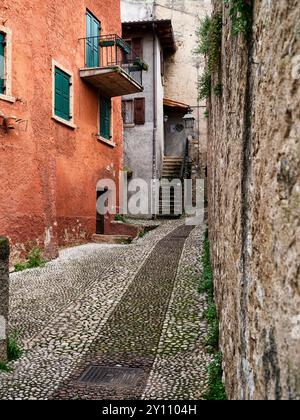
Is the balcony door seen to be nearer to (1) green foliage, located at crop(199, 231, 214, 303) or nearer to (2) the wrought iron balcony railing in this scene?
(2) the wrought iron balcony railing

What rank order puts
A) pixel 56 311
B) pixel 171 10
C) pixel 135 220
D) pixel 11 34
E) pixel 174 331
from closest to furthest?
pixel 174 331, pixel 56 311, pixel 11 34, pixel 135 220, pixel 171 10

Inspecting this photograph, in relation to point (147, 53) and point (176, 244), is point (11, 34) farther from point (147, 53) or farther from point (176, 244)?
point (147, 53)

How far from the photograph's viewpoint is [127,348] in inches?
220

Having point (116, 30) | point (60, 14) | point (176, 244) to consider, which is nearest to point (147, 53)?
point (116, 30)

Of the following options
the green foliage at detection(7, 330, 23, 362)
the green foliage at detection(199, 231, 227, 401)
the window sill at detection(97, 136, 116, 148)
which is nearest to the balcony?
the window sill at detection(97, 136, 116, 148)

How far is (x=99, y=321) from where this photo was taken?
659cm

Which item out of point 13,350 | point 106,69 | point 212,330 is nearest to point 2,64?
point 106,69

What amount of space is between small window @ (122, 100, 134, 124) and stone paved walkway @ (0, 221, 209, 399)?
1195 cm

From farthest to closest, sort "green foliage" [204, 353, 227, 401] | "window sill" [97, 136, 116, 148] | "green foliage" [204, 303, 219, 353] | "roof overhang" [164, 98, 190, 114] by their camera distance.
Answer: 1. "roof overhang" [164, 98, 190, 114]
2. "window sill" [97, 136, 116, 148]
3. "green foliage" [204, 303, 219, 353]
4. "green foliage" [204, 353, 227, 401]

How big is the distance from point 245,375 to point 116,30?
15.9 metres

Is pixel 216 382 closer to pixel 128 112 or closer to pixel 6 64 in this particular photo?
pixel 6 64

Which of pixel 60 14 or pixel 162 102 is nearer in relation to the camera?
pixel 60 14

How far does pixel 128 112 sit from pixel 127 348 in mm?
17467

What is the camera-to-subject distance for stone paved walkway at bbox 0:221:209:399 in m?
4.57
